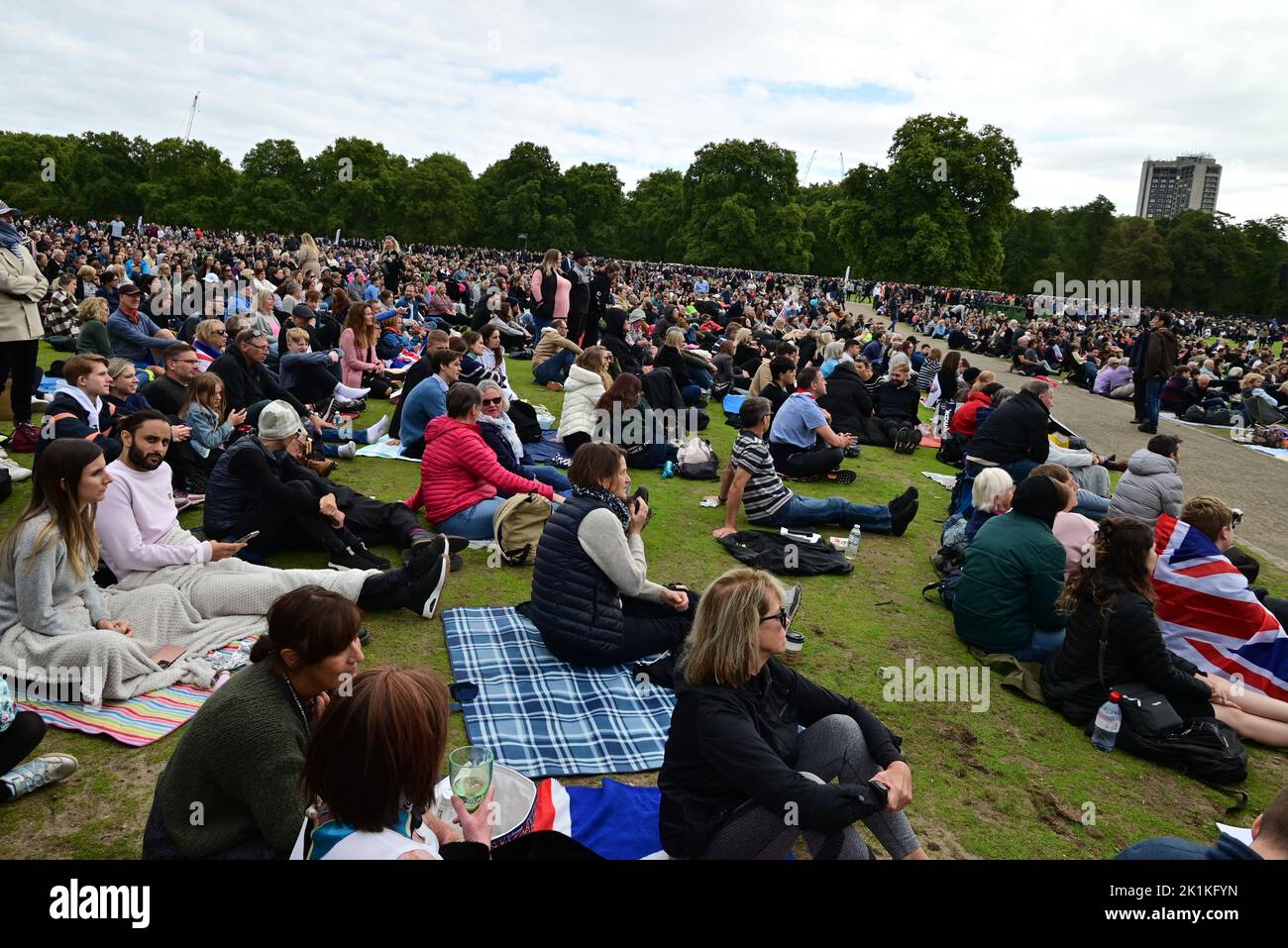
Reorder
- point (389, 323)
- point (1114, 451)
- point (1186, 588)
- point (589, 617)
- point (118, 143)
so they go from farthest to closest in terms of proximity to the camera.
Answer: point (118, 143)
point (389, 323)
point (1114, 451)
point (1186, 588)
point (589, 617)

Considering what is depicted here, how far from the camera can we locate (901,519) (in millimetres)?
8602

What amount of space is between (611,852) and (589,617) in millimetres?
1673

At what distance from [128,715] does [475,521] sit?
123 inches

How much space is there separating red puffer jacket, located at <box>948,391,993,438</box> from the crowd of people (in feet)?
0.14

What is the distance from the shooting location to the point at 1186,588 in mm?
A: 5492

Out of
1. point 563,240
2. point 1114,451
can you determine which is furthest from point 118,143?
point 1114,451

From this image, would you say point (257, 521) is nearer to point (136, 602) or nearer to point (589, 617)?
point (136, 602)

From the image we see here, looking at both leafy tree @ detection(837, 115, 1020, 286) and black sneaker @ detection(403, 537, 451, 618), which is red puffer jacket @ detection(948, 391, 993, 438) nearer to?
black sneaker @ detection(403, 537, 451, 618)

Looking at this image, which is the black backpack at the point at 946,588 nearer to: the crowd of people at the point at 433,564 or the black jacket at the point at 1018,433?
the crowd of people at the point at 433,564

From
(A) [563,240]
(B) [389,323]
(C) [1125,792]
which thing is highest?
(A) [563,240]

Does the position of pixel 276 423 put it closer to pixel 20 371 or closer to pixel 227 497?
pixel 227 497

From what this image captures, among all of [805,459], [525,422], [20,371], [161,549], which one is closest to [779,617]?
[161,549]
